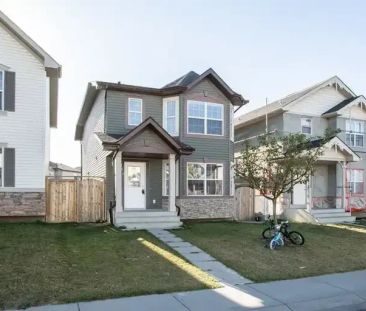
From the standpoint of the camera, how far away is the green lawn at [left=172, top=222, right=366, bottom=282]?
10.0m

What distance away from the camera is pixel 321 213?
2066cm

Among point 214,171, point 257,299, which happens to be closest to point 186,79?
point 214,171

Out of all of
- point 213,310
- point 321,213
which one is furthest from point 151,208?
point 213,310

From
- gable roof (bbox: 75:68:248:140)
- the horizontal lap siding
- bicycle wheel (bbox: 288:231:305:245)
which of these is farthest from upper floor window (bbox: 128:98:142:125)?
bicycle wheel (bbox: 288:231:305:245)

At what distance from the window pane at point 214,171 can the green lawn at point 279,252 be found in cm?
366

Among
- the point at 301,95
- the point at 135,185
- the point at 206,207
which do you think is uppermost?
the point at 301,95

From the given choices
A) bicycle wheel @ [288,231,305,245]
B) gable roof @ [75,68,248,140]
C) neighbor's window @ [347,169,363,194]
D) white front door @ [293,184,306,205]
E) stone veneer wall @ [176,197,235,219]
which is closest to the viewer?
bicycle wheel @ [288,231,305,245]

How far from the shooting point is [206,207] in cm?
1955

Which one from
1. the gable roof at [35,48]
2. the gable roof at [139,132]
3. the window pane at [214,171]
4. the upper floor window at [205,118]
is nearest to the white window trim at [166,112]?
the upper floor window at [205,118]

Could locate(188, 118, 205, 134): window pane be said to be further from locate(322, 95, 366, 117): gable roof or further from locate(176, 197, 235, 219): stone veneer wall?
locate(322, 95, 366, 117): gable roof

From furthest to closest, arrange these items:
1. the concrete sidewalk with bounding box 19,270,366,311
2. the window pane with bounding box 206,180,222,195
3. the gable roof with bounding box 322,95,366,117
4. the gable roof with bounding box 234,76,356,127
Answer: the gable roof with bounding box 322,95,366,117 < the gable roof with bounding box 234,76,356,127 < the window pane with bounding box 206,180,222,195 < the concrete sidewalk with bounding box 19,270,366,311

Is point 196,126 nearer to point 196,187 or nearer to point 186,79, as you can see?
point 186,79

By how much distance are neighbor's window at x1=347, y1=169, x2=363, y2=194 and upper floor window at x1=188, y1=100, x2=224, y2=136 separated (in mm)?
9155

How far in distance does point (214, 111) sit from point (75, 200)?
7.92 meters
